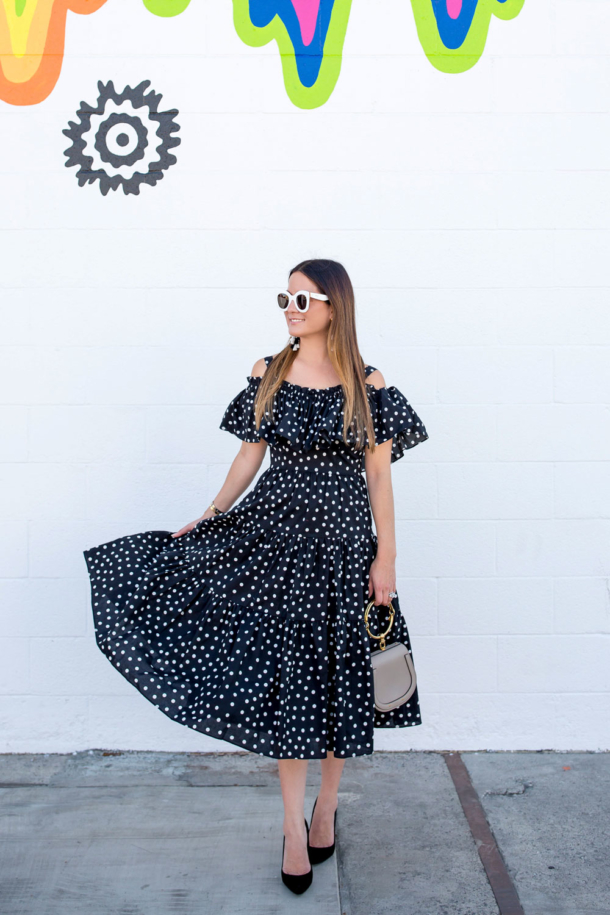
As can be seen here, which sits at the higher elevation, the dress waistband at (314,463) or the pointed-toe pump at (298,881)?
the dress waistband at (314,463)

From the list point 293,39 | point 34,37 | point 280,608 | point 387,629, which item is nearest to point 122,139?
point 34,37

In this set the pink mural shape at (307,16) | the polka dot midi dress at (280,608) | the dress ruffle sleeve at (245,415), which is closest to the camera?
the polka dot midi dress at (280,608)

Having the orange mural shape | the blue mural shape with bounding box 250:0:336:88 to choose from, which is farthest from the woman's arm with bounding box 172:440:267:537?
the orange mural shape

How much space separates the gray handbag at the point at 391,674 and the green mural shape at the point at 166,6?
232 cm

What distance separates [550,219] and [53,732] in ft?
9.13

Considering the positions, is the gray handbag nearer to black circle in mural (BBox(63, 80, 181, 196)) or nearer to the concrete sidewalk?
the concrete sidewalk

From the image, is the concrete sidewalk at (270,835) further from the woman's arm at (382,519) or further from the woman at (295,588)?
the woman's arm at (382,519)

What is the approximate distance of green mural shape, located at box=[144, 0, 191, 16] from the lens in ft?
10.1

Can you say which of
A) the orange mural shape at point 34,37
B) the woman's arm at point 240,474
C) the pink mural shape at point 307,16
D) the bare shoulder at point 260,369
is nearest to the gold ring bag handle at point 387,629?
the woman's arm at point 240,474

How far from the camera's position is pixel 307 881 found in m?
A: 2.32

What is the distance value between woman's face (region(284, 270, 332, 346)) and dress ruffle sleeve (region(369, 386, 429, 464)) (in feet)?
0.85

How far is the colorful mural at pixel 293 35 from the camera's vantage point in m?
3.07

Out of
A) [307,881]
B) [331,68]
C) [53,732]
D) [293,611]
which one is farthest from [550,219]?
[53,732]

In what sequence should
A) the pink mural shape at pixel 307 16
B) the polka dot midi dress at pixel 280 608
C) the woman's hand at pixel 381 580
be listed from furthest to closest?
the pink mural shape at pixel 307 16 → the woman's hand at pixel 381 580 → the polka dot midi dress at pixel 280 608
